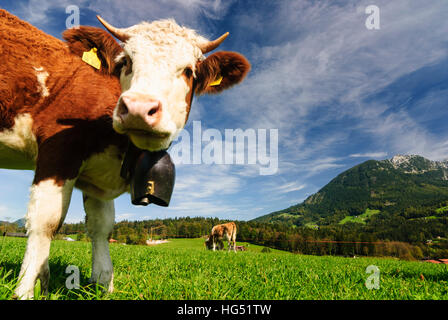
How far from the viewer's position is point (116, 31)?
303cm

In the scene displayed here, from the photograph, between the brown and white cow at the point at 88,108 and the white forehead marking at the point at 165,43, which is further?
the white forehead marking at the point at 165,43

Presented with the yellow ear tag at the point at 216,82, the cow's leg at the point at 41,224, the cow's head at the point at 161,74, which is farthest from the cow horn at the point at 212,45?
the cow's leg at the point at 41,224

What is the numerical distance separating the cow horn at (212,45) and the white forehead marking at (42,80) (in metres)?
1.77

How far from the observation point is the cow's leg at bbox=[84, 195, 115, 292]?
3.09 metres

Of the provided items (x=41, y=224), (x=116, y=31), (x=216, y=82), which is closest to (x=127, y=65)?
(x=116, y=31)

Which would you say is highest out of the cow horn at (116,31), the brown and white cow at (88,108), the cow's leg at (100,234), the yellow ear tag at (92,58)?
the cow horn at (116,31)

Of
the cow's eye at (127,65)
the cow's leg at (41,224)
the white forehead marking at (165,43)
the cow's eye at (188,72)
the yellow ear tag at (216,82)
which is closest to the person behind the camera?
the cow's leg at (41,224)

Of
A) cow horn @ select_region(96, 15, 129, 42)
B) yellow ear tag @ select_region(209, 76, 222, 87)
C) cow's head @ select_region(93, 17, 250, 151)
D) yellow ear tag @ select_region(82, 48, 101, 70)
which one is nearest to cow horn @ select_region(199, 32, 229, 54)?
cow's head @ select_region(93, 17, 250, 151)

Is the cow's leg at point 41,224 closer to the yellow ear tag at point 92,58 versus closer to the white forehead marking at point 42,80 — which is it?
the white forehead marking at point 42,80

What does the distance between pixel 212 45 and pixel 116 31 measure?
1115mm

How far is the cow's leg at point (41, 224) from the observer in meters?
2.39

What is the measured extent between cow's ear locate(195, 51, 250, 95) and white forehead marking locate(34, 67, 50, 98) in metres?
1.65

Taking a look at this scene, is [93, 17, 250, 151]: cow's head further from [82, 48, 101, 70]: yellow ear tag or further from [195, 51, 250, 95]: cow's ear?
[82, 48, 101, 70]: yellow ear tag
